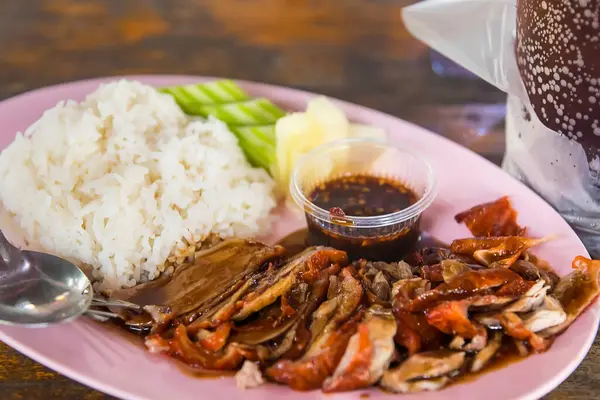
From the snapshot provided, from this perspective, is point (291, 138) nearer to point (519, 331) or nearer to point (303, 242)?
point (303, 242)

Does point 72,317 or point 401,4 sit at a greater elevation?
point 401,4

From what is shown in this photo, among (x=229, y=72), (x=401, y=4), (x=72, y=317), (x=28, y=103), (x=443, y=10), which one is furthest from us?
(x=401, y=4)

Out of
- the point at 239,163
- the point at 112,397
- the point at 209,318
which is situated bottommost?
the point at 112,397

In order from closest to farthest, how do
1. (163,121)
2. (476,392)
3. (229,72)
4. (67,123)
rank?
1. (476,392)
2. (67,123)
3. (163,121)
4. (229,72)

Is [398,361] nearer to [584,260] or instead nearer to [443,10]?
[584,260]

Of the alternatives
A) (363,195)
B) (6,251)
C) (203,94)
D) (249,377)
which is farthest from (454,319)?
(203,94)

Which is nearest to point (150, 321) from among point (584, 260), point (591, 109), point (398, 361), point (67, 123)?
point (398, 361)

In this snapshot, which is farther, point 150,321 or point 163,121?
point 163,121
